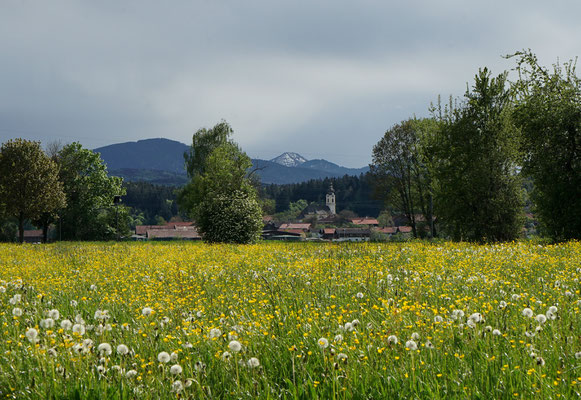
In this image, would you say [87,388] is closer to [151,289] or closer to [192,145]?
[151,289]

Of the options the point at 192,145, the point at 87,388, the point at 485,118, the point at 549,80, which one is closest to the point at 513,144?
the point at 485,118

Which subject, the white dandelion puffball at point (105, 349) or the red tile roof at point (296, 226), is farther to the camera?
the red tile roof at point (296, 226)

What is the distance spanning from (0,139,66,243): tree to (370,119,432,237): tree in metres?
31.3

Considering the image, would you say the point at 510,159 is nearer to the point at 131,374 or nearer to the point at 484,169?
the point at 484,169

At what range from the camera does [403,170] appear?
42.9m

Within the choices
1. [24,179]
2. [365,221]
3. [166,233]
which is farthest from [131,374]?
[365,221]

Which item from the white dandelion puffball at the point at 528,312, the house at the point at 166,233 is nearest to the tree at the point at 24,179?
the white dandelion puffball at the point at 528,312

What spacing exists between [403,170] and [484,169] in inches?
853

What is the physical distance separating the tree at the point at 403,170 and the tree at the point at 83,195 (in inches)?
1310

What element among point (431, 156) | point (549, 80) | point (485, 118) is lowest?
point (431, 156)

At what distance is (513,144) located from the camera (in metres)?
21.3

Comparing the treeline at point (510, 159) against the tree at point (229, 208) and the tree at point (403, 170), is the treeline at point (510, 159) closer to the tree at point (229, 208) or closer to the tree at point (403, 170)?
the tree at point (229, 208)

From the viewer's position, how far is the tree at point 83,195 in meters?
53.9

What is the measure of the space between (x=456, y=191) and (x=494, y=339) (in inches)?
765
